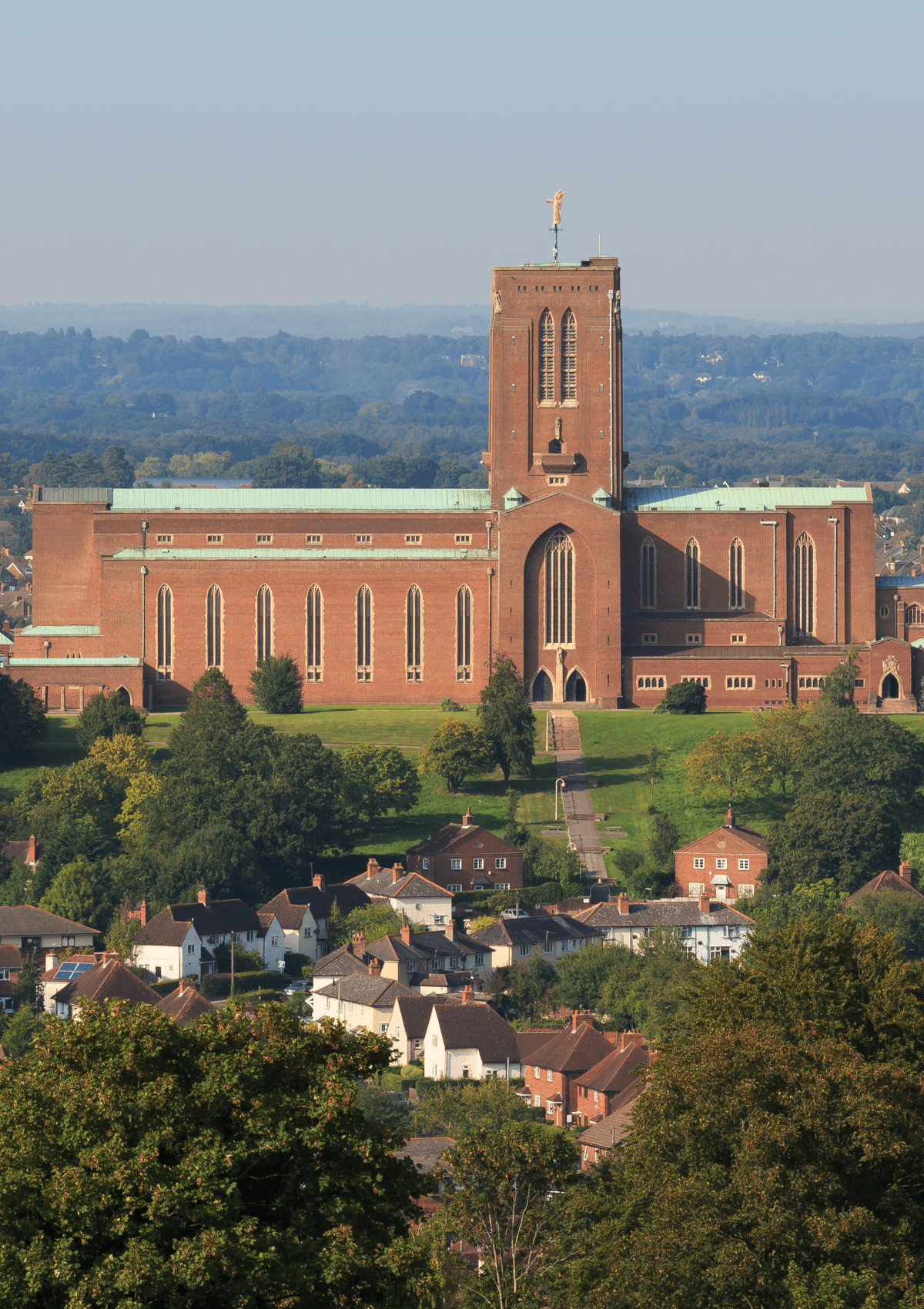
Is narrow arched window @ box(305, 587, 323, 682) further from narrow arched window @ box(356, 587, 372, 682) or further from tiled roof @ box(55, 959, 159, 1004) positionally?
tiled roof @ box(55, 959, 159, 1004)

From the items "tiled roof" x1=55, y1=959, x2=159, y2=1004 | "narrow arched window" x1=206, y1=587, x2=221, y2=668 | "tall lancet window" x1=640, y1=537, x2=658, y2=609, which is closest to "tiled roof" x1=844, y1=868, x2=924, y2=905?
"tiled roof" x1=55, y1=959, x2=159, y2=1004

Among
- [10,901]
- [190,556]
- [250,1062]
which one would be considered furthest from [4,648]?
[250,1062]

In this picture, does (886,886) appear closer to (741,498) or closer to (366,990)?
(366,990)

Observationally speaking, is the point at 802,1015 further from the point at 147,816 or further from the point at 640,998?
the point at 147,816

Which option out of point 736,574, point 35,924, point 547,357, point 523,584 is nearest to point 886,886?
point 35,924

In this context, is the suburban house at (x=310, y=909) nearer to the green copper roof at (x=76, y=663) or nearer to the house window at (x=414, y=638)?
the green copper roof at (x=76, y=663)
